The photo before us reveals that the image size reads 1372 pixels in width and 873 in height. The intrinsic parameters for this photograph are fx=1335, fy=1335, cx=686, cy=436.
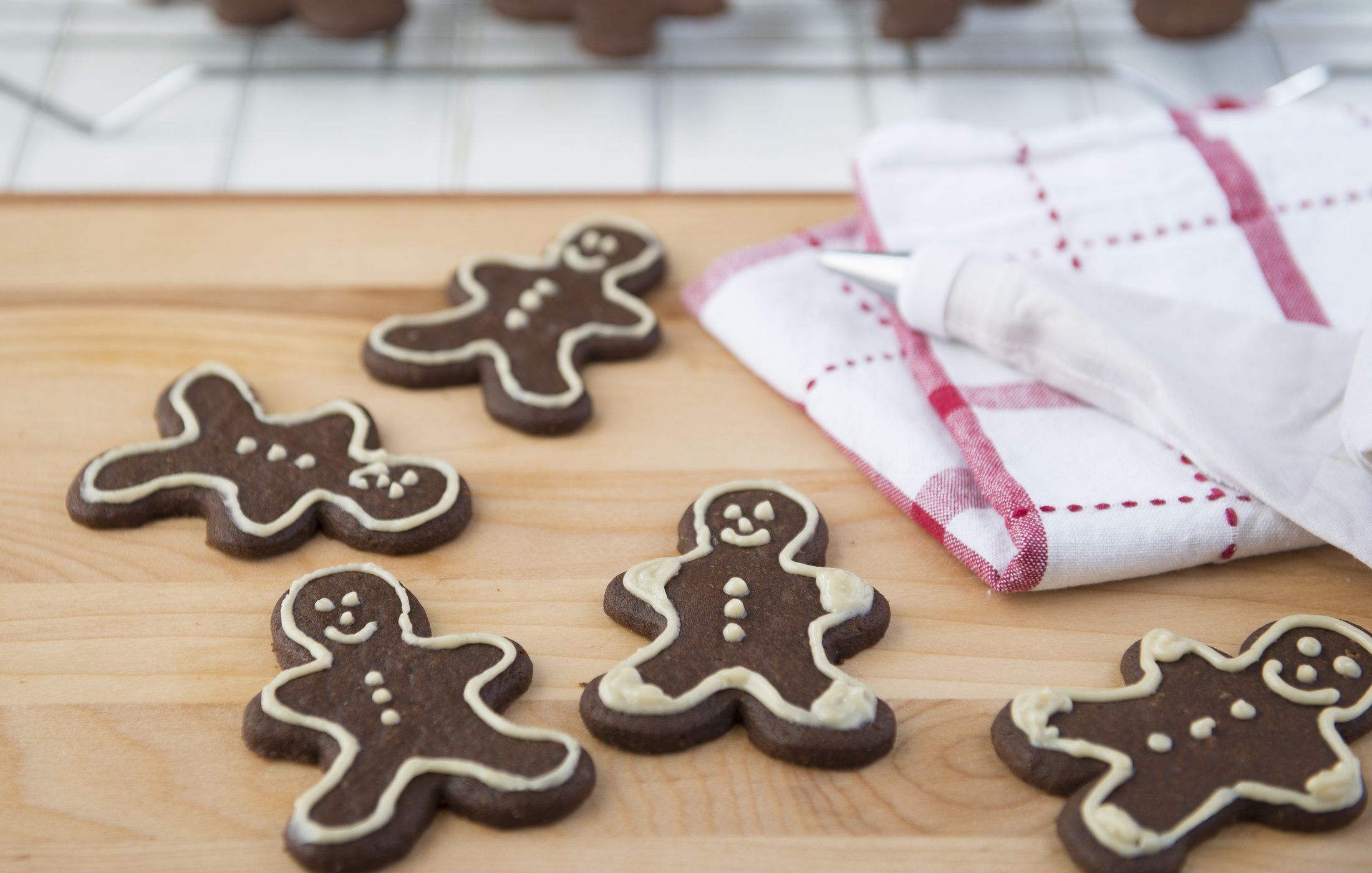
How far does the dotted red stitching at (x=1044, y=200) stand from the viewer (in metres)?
0.88

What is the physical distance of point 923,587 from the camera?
2.39 feet

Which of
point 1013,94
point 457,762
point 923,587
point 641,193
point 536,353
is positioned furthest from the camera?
point 1013,94

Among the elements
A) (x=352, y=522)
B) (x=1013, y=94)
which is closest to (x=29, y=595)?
(x=352, y=522)

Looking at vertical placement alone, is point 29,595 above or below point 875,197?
below

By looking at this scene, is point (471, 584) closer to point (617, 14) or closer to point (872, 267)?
point (872, 267)

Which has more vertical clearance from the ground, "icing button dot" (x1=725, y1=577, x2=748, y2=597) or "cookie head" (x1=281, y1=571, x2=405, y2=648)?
"icing button dot" (x1=725, y1=577, x2=748, y2=597)

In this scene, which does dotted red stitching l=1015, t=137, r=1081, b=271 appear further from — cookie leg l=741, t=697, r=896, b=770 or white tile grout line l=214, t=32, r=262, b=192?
white tile grout line l=214, t=32, r=262, b=192

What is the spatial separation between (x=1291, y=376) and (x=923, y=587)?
0.85ft

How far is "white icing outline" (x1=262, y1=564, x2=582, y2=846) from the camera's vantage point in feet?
1.92

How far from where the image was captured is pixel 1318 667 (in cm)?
66

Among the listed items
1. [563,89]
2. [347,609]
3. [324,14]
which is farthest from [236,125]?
[347,609]

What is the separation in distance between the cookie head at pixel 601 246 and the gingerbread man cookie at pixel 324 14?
478mm

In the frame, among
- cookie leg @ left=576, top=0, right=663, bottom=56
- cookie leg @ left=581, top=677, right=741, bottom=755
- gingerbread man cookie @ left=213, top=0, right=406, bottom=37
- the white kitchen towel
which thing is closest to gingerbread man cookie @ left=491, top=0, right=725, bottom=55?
cookie leg @ left=576, top=0, right=663, bottom=56

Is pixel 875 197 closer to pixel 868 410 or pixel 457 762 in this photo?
pixel 868 410
